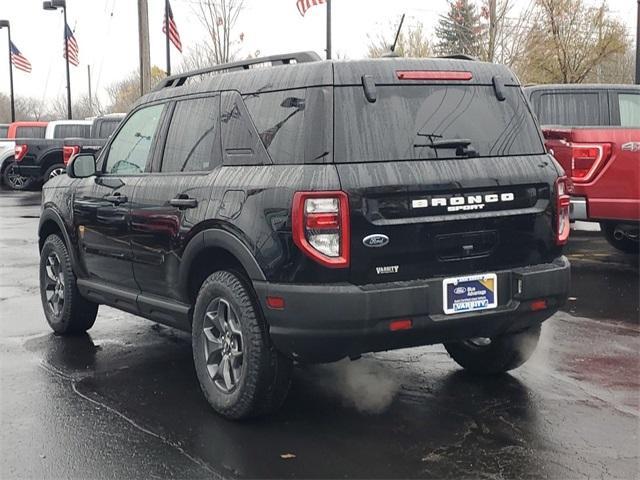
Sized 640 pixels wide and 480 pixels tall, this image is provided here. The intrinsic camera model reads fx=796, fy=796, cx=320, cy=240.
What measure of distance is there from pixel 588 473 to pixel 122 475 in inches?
84.1

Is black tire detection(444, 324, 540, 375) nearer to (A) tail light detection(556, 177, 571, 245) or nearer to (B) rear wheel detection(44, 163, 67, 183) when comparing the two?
(A) tail light detection(556, 177, 571, 245)

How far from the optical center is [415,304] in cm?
391

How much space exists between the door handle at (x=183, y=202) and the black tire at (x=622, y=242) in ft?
22.3

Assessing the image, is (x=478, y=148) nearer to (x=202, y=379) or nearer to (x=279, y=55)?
(x=279, y=55)

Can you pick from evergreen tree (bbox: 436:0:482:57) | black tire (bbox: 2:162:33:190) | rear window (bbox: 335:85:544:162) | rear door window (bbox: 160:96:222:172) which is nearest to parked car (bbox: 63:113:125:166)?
black tire (bbox: 2:162:33:190)

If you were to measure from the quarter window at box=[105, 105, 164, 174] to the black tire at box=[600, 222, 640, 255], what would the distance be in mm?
6457

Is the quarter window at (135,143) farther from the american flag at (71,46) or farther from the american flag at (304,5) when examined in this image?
the american flag at (71,46)

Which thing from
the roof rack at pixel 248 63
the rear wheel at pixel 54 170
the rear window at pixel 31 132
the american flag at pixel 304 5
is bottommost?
the rear wheel at pixel 54 170

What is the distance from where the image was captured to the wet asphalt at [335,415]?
3762mm

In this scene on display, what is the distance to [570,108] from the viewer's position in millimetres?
9625

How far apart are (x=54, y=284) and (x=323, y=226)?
3534 mm

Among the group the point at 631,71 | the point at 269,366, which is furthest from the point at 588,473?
the point at 631,71

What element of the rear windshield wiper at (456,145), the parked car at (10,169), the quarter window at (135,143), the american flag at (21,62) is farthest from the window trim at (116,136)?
the american flag at (21,62)

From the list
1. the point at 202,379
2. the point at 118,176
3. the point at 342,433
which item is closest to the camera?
the point at 342,433
